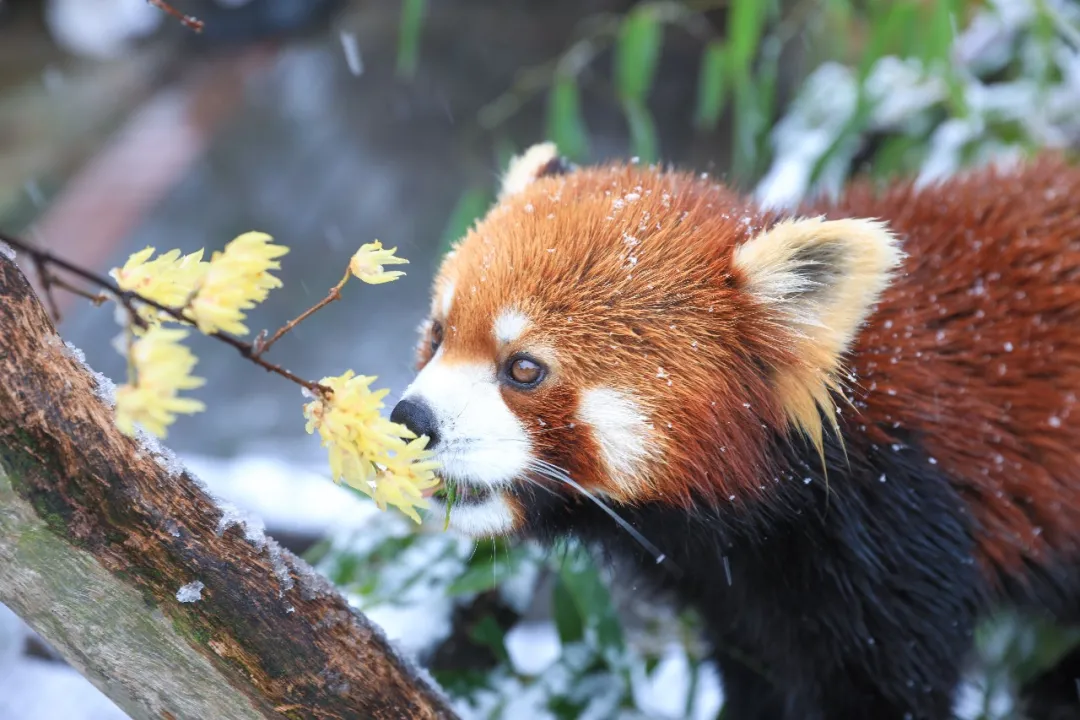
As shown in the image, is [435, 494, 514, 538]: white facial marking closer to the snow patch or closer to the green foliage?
the green foliage

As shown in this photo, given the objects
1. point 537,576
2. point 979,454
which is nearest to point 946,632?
point 979,454

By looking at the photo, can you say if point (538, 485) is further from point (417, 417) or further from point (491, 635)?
point (491, 635)

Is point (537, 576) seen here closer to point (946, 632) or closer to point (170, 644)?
point (946, 632)

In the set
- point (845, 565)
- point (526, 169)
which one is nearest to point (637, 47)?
point (526, 169)

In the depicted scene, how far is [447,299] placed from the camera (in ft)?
4.90

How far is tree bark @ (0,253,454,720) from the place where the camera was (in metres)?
0.90

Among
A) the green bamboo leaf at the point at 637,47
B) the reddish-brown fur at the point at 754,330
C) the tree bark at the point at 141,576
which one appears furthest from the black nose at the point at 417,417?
the green bamboo leaf at the point at 637,47

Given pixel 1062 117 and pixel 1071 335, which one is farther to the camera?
pixel 1062 117

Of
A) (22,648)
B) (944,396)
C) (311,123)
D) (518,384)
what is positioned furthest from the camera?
(311,123)

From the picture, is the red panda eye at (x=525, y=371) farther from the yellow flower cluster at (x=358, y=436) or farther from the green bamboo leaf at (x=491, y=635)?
the green bamboo leaf at (x=491, y=635)

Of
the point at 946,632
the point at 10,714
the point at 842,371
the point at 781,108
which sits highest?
the point at 781,108

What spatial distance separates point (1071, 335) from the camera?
1637 millimetres

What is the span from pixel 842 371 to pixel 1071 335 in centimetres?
53

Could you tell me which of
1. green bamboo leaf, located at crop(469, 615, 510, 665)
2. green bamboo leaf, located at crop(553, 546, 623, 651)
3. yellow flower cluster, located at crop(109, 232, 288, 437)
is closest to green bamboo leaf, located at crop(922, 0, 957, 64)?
green bamboo leaf, located at crop(553, 546, 623, 651)
